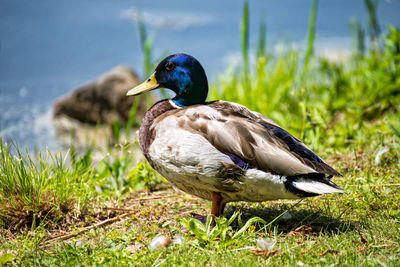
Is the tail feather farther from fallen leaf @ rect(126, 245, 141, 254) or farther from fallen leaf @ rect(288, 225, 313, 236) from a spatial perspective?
fallen leaf @ rect(126, 245, 141, 254)

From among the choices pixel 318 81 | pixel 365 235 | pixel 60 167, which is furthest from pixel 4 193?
pixel 318 81

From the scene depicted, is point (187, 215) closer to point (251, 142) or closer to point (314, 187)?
point (251, 142)

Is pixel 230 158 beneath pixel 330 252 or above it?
above

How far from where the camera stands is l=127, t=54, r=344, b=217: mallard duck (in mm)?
2463

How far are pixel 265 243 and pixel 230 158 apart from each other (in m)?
0.52

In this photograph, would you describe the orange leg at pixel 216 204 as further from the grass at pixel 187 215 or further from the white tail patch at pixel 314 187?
the white tail patch at pixel 314 187

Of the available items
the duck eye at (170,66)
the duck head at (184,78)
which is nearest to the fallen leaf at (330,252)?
the duck head at (184,78)

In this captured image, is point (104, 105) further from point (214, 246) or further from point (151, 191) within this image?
point (214, 246)

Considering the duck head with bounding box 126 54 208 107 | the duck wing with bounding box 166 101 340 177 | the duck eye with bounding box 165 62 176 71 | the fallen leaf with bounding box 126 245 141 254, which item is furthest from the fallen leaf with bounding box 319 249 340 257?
the duck eye with bounding box 165 62 176 71

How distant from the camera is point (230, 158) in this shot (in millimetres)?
2514

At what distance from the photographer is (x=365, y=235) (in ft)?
7.95

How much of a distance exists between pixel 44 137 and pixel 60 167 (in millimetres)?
5281

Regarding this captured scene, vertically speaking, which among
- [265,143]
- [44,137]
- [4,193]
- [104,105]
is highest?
[265,143]

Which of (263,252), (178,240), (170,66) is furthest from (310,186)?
(170,66)
